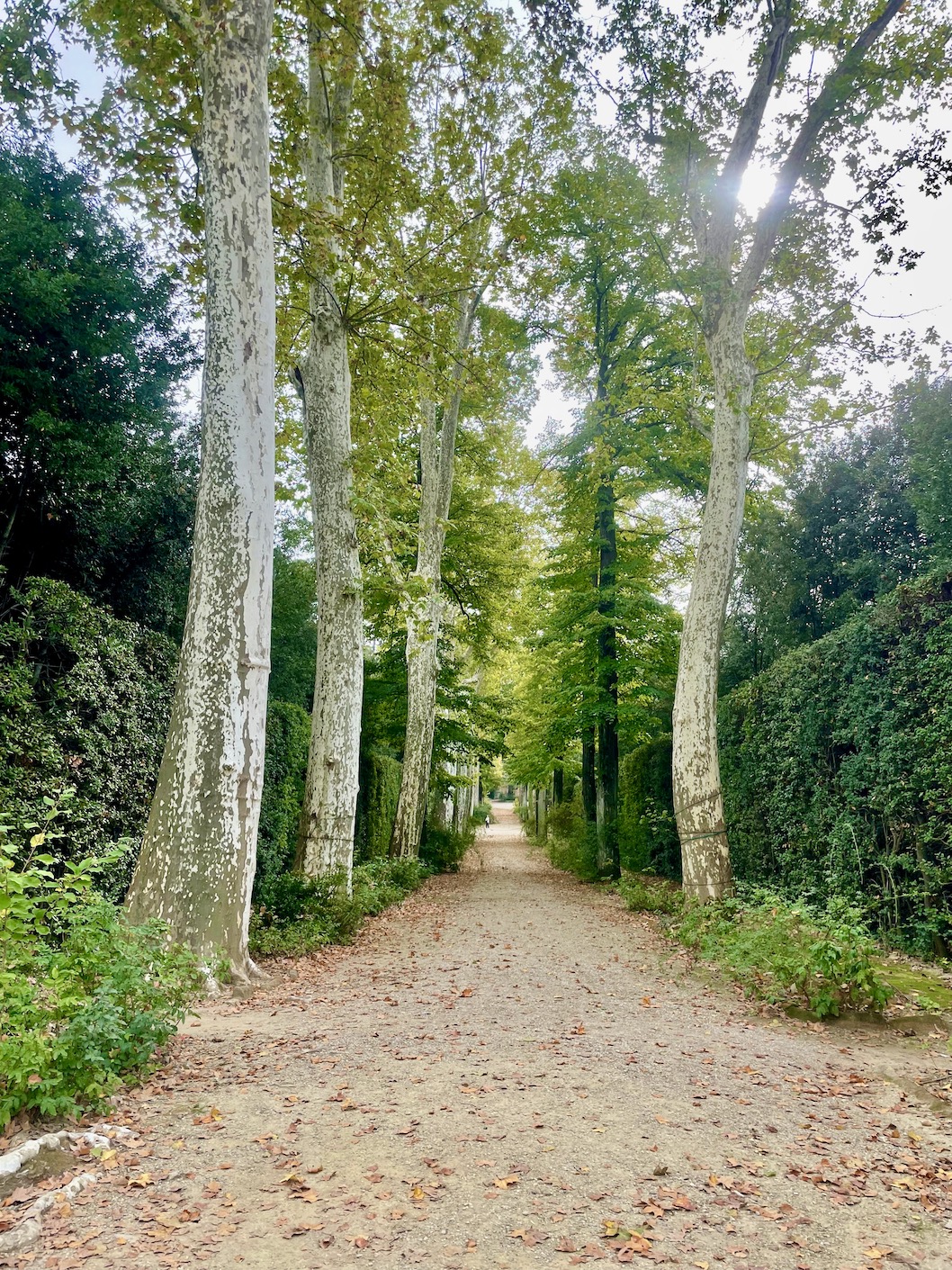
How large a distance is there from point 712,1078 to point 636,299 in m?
14.8

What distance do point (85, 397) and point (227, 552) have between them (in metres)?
5.73

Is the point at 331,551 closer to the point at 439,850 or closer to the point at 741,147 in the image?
the point at 741,147

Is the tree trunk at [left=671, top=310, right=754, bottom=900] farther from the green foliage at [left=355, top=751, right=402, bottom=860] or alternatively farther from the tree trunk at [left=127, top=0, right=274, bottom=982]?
the green foliage at [left=355, top=751, right=402, bottom=860]

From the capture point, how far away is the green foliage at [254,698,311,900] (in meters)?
9.39

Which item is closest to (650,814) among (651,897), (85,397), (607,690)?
(607,690)

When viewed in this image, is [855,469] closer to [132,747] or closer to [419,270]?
[419,270]

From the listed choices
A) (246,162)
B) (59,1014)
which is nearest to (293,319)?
(246,162)

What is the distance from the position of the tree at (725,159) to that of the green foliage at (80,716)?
622 cm

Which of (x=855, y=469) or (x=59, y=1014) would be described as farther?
(x=855, y=469)

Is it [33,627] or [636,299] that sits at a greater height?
[636,299]

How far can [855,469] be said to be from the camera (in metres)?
12.8

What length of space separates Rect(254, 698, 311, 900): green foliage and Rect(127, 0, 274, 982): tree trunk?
138 inches

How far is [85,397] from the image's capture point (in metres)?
9.59

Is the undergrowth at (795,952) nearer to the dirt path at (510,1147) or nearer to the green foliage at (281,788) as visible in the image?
the dirt path at (510,1147)
